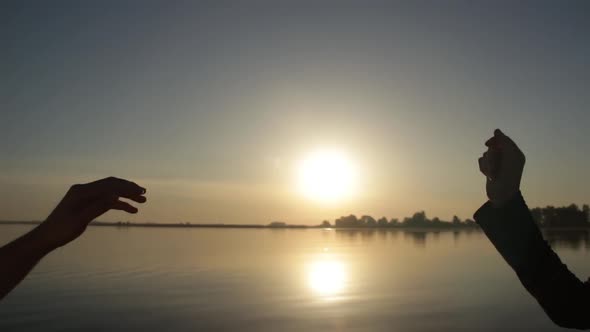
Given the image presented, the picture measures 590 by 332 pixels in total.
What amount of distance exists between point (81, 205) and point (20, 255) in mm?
249

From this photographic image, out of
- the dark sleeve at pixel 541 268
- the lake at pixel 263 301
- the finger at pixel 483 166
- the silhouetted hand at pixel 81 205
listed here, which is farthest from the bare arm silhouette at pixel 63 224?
the lake at pixel 263 301

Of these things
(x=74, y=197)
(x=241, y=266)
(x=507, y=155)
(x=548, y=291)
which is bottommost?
(x=241, y=266)

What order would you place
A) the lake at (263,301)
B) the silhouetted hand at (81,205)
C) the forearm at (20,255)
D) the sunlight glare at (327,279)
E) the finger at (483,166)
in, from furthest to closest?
the sunlight glare at (327,279) → the lake at (263,301) → the finger at (483,166) → the silhouetted hand at (81,205) → the forearm at (20,255)

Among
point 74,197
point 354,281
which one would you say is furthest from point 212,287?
point 74,197

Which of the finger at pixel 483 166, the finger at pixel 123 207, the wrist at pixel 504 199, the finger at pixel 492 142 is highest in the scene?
the finger at pixel 492 142

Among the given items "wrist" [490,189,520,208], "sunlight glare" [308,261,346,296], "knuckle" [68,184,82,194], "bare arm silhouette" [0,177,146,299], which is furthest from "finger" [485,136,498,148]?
"sunlight glare" [308,261,346,296]

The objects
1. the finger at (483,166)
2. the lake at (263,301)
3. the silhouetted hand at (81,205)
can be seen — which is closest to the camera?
the silhouetted hand at (81,205)

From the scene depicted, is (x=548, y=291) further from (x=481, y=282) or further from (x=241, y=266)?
(x=241, y=266)

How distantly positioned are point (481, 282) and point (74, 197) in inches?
1440

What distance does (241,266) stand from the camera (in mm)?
46812

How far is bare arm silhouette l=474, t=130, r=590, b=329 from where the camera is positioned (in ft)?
5.03

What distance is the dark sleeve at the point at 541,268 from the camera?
1559 mm

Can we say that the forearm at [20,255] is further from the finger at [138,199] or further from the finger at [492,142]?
the finger at [492,142]

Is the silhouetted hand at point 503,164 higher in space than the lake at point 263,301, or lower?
higher
